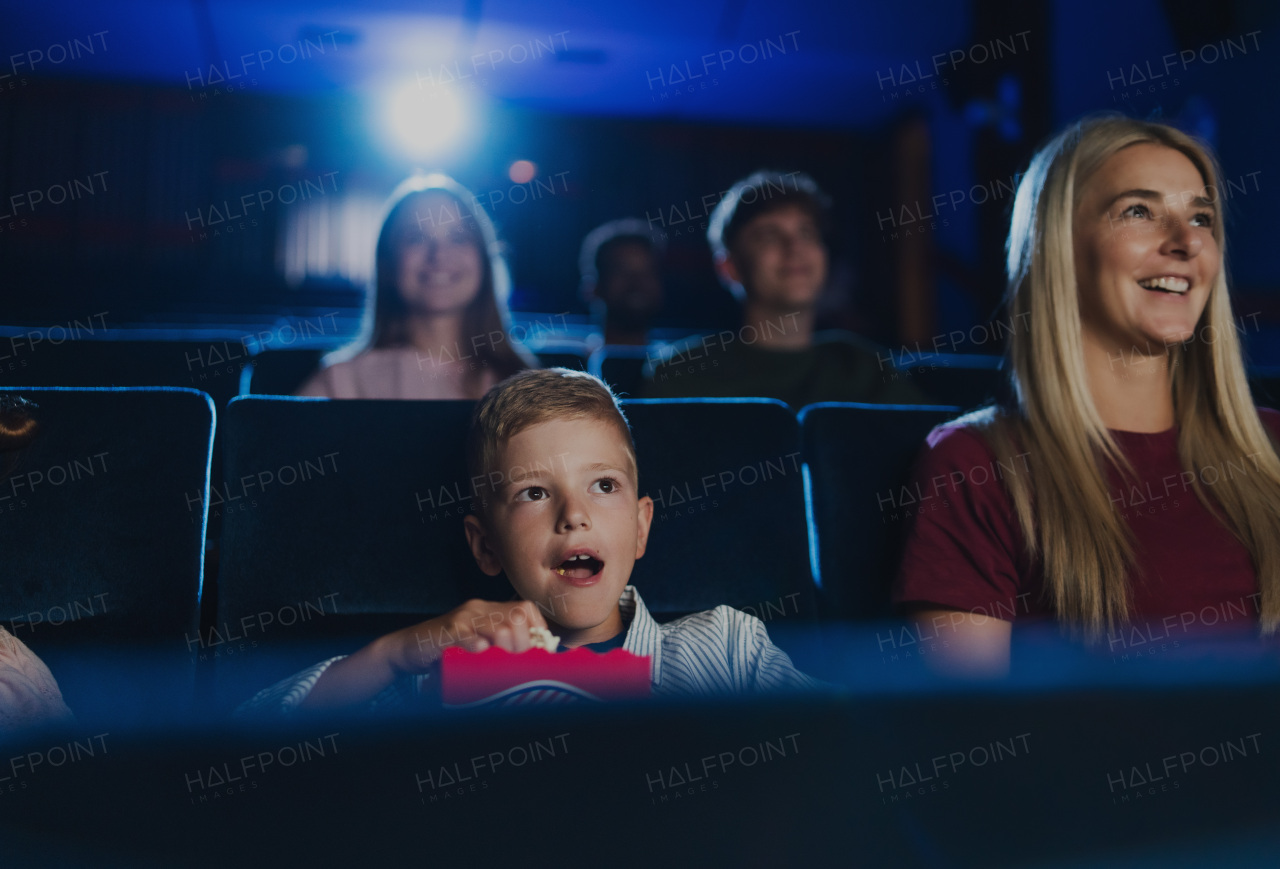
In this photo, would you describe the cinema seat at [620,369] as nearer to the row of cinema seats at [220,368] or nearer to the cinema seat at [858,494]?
the row of cinema seats at [220,368]

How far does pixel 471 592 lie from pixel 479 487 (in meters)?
0.13

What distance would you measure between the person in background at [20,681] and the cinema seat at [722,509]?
1.98ft

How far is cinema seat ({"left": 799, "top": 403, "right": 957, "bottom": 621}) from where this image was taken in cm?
117

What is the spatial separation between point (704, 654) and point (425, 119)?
4.33 m

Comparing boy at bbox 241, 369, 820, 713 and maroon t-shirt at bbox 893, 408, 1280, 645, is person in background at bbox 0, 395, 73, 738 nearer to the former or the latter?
boy at bbox 241, 369, 820, 713

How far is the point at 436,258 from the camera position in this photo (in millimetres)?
1854

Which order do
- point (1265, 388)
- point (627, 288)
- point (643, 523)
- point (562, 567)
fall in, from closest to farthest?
point (562, 567)
point (643, 523)
point (1265, 388)
point (627, 288)

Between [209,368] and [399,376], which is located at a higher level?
[209,368]

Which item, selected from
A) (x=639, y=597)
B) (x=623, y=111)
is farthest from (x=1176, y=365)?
(x=623, y=111)

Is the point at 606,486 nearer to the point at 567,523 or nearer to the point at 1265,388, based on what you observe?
the point at 567,523

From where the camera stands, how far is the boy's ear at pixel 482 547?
104 centimetres

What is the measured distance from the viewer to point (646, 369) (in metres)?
1.91

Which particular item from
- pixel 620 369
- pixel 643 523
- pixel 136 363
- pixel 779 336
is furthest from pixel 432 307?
pixel 643 523

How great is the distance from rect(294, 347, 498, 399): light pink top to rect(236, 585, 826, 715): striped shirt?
0.77m
